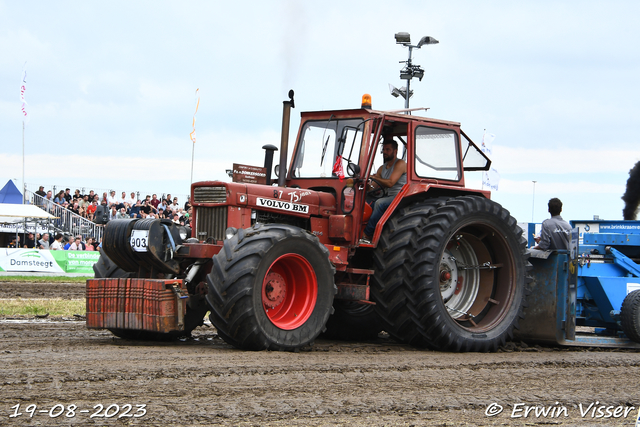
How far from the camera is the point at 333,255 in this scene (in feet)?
25.7

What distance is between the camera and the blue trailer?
873 cm

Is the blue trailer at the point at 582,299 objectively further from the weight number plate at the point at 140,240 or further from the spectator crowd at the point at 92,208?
the spectator crowd at the point at 92,208

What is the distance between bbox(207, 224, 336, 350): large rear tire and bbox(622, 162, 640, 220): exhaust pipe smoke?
Answer: 12.7m

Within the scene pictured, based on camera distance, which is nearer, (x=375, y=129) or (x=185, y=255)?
(x=185, y=255)

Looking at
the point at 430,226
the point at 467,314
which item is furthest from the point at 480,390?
the point at 467,314

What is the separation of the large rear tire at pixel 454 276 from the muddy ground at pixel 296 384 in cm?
35

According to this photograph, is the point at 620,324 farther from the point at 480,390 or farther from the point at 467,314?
the point at 480,390

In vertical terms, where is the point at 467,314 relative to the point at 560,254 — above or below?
below

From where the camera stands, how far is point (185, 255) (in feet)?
24.2

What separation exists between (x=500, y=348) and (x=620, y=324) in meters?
1.57

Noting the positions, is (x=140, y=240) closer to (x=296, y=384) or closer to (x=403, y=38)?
(x=296, y=384)

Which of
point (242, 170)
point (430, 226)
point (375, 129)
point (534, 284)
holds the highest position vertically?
point (375, 129)

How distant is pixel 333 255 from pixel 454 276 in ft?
5.30

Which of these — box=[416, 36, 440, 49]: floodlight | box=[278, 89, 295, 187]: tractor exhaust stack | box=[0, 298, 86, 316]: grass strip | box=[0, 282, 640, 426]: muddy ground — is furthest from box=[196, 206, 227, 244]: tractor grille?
box=[416, 36, 440, 49]: floodlight
